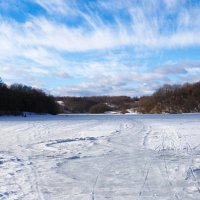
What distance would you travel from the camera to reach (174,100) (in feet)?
403

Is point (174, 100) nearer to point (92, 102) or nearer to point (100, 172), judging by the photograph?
point (92, 102)

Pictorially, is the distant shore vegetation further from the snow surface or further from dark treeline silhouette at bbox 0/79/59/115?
the snow surface

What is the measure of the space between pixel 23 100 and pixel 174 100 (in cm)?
4933

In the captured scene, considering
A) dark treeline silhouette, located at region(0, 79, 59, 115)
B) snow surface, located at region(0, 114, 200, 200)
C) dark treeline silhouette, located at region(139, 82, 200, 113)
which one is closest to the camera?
snow surface, located at region(0, 114, 200, 200)

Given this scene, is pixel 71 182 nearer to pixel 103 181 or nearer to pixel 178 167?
pixel 103 181

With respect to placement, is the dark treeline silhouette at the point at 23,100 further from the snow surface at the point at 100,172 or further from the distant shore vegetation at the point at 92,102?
the snow surface at the point at 100,172

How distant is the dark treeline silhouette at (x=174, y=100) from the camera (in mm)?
117812

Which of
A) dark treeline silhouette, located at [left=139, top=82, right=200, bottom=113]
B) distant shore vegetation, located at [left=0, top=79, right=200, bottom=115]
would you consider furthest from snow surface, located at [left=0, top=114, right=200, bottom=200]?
dark treeline silhouette, located at [left=139, top=82, right=200, bottom=113]

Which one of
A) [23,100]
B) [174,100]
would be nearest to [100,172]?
[23,100]

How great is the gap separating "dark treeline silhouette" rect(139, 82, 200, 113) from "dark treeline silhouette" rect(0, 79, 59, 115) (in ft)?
112

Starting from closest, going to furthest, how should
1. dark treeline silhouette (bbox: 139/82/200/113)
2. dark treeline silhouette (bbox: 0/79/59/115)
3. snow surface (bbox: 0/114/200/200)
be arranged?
1. snow surface (bbox: 0/114/200/200)
2. dark treeline silhouette (bbox: 0/79/59/115)
3. dark treeline silhouette (bbox: 139/82/200/113)

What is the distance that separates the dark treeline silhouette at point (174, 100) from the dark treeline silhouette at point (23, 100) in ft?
112

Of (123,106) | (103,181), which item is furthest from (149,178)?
(123,106)

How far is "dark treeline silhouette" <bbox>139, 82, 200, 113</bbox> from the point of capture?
11781 centimetres
